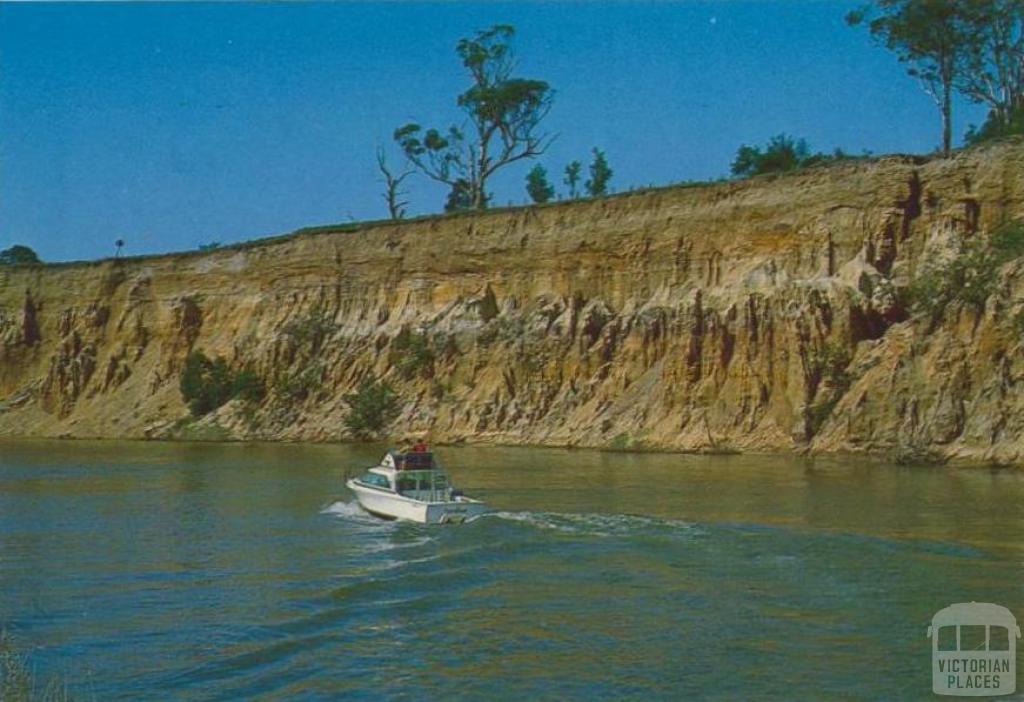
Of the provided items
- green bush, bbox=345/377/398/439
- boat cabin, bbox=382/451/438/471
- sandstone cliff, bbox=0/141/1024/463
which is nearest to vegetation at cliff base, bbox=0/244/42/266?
sandstone cliff, bbox=0/141/1024/463

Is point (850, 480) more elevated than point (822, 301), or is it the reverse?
point (822, 301)

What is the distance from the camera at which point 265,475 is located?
44719 millimetres

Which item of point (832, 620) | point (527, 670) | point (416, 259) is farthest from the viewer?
point (416, 259)

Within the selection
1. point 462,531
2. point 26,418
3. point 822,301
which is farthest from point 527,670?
point 26,418

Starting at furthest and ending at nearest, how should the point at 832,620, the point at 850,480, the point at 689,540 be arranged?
1. the point at 850,480
2. the point at 689,540
3. the point at 832,620

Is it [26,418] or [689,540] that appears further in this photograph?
[26,418]

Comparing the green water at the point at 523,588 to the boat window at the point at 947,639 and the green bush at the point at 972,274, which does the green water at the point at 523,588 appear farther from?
the green bush at the point at 972,274

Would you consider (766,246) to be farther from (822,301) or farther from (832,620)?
(832,620)

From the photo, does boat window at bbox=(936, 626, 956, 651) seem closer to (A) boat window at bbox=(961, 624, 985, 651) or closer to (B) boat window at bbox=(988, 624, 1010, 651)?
(A) boat window at bbox=(961, 624, 985, 651)

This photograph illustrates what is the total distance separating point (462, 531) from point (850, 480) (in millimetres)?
13959

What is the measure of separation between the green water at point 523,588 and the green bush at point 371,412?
83.2 feet

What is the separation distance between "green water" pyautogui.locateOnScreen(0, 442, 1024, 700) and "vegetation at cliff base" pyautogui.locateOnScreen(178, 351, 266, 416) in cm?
3336

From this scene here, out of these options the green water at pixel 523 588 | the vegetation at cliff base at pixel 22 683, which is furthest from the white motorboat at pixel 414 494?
the vegetation at cliff base at pixel 22 683

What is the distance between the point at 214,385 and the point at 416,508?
1742 inches
